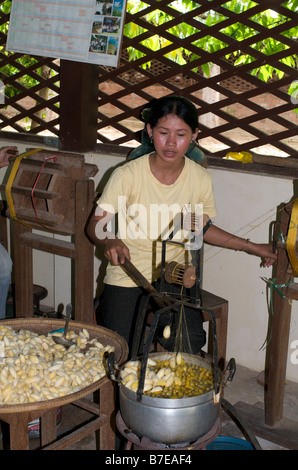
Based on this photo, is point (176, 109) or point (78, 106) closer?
point (176, 109)

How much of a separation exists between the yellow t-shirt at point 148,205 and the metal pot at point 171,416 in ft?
3.09

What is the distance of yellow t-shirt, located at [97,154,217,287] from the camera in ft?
8.03

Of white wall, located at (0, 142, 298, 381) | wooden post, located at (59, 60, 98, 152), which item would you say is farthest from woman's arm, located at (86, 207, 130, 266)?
wooden post, located at (59, 60, 98, 152)

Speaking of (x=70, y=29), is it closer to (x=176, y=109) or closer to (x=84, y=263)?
(x=176, y=109)

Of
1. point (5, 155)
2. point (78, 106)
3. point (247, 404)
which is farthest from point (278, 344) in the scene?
point (78, 106)

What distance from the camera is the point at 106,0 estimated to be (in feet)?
10.5

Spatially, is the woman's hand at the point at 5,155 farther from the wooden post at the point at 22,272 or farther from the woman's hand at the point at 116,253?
the woman's hand at the point at 116,253

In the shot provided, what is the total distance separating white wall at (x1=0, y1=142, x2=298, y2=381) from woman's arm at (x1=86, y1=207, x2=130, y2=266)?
944 mm

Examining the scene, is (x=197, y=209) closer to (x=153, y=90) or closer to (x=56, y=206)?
(x=56, y=206)

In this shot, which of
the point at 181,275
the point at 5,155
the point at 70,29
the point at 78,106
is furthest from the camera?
the point at 78,106

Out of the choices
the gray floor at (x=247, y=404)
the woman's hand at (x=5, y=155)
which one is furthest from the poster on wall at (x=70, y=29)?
the gray floor at (x=247, y=404)

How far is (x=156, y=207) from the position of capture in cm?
251

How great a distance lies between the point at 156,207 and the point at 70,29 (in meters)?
1.46

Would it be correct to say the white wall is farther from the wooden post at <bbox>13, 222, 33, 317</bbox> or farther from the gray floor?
the wooden post at <bbox>13, 222, 33, 317</bbox>
